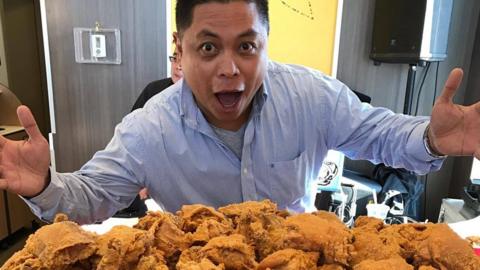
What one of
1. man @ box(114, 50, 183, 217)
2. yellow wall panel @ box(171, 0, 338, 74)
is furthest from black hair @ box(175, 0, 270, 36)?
yellow wall panel @ box(171, 0, 338, 74)

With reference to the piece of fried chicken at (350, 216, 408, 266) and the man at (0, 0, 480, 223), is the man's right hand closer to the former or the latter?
the man at (0, 0, 480, 223)

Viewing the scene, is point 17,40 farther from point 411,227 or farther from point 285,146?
point 411,227

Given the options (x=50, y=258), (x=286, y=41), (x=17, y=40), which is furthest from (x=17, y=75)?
(x=50, y=258)

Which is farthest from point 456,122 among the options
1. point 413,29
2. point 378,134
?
point 413,29

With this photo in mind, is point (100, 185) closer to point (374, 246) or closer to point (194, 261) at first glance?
point (194, 261)

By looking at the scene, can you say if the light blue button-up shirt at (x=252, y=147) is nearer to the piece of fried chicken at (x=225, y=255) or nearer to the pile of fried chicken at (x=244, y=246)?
the pile of fried chicken at (x=244, y=246)

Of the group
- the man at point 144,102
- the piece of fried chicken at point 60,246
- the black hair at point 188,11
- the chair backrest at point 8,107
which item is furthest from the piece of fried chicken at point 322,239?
the chair backrest at point 8,107

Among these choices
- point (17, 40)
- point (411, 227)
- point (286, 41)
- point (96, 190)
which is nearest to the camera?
point (411, 227)
